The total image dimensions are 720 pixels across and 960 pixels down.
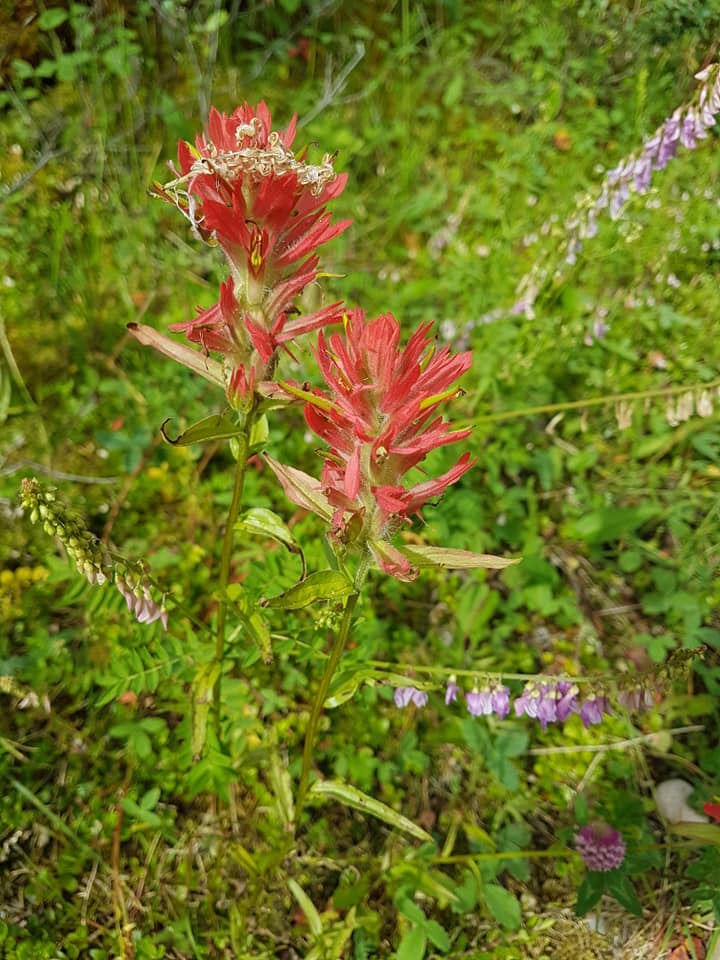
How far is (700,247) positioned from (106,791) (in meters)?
2.92

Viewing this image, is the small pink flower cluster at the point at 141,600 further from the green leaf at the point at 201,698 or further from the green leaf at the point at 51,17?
the green leaf at the point at 51,17

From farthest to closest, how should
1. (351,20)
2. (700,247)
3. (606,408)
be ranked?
1. (351,20)
2. (700,247)
3. (606,408)

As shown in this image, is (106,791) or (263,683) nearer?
(106,791)

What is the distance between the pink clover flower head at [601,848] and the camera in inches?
65.4

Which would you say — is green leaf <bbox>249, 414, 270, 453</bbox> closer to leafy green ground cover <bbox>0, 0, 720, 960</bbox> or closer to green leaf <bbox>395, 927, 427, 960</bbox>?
leafy green ground cover <bbox>0, 0, 720, 960</bbox>

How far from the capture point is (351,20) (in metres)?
3.91

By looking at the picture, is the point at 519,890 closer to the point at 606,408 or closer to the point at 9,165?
the point at 606,408

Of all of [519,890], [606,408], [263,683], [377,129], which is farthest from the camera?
[377,129]

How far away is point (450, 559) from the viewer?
1.18m

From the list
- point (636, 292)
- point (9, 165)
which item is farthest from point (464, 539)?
point (9, 165)

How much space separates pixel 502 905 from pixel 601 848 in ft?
0.93

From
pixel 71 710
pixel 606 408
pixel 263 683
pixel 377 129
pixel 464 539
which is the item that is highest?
pixel 377 129

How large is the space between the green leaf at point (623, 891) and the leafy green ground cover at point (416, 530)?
1 centimetres

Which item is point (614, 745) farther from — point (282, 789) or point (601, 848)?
point (282, 789)
